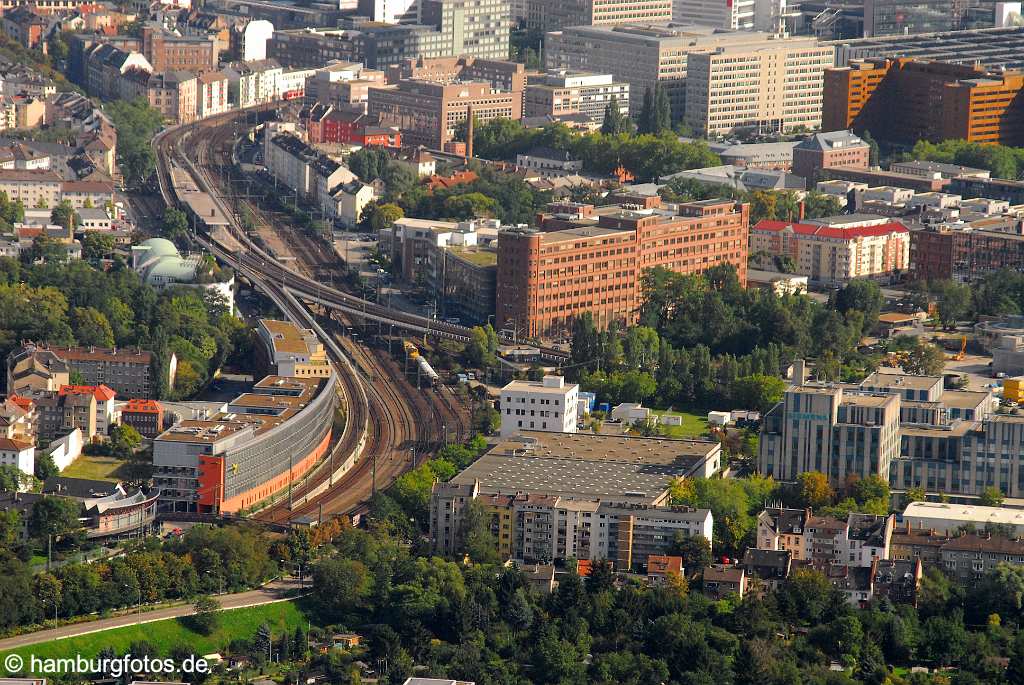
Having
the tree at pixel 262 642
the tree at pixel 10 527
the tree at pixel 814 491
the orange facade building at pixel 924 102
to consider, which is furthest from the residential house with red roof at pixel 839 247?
the tree at pixel 262 642

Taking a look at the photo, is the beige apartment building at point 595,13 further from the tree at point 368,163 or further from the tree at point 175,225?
the tree at point 175,225

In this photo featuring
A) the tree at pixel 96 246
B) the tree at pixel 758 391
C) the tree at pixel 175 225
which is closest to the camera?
the tree at pixel 758 391

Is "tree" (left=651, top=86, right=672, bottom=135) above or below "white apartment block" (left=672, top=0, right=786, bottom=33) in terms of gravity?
below

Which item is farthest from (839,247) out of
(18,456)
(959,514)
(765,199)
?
(18,456)

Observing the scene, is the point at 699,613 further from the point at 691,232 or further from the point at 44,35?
the point at 44,35

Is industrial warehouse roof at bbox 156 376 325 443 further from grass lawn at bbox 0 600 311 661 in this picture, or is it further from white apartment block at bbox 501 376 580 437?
grass lawn at bbox 0 600 311 661

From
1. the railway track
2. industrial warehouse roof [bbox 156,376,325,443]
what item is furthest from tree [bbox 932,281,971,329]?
industrial warehouse roof [bbox 156,376,325,443]

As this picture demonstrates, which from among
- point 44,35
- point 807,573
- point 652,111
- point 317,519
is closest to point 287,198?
point 652,111
